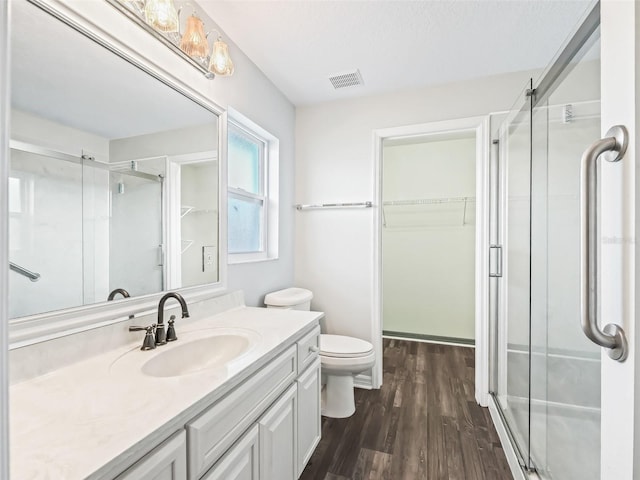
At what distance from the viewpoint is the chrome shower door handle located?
545 millimetres

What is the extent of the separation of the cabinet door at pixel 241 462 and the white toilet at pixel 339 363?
3.19ft

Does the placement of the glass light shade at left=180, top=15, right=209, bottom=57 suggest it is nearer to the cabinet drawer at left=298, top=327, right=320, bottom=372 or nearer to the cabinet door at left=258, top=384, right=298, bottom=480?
the cabinet drawer at left=298, top=327, right=320, bottom=372

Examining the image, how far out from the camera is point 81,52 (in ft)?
3.32

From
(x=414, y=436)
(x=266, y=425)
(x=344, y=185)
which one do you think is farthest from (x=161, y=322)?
(x=344, y=185)

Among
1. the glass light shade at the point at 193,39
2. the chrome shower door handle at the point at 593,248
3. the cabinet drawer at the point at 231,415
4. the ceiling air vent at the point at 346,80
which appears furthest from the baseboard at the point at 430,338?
the glass light shade at the point at 193,39

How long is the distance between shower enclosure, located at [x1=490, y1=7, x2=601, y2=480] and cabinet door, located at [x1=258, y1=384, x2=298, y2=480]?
→ 111 cm

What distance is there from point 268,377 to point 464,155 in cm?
312

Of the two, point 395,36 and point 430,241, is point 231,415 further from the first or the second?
point 430,241

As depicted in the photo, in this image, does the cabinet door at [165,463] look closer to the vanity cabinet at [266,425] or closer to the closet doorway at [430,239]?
the vanity cabinet at [266,425]

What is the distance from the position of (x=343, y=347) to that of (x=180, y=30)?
2.03m

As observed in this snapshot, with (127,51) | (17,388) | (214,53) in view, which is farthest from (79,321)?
(214,53)

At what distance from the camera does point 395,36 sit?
175 cm

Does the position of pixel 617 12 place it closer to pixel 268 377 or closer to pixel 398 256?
pixel 268 377

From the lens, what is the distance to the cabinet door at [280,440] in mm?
1076
